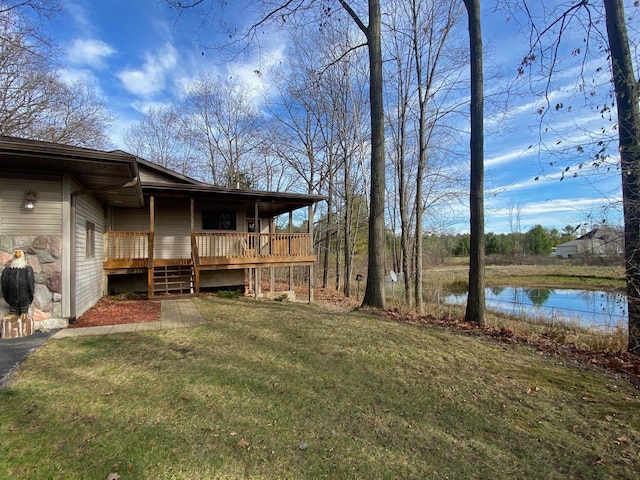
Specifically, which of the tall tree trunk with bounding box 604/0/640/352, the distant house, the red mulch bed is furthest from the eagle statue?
the tall tree trunk with bounding box 604/0/640/352

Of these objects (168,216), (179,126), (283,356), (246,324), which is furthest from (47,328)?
(179,126)

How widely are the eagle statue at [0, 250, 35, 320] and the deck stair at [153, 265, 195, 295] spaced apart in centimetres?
491

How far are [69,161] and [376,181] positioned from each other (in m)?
5.78

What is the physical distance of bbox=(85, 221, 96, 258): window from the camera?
7.04 m

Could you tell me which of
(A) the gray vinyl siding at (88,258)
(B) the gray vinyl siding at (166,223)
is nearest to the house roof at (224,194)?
(B) the gray vinyl siding at (166,223)

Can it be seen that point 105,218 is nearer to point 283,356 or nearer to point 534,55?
point 283,356

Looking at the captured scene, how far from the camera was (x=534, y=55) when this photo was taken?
531 cm

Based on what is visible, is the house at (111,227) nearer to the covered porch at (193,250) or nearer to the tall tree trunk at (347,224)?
the covered porch at (193,250)

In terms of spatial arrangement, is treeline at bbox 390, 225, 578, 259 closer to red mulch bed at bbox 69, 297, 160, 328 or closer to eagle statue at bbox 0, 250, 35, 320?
red mulch bed at bbox 69, 297, 160, 328

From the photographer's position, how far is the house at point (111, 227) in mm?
5098

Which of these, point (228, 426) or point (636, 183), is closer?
point (228, 426)

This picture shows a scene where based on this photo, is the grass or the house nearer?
the grass

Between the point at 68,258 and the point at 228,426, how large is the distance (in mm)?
4736

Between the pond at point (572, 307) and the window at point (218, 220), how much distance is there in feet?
33.8
